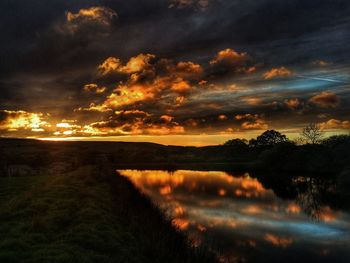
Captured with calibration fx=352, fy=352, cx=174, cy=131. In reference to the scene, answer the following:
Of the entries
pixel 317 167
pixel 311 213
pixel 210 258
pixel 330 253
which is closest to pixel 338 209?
pixel 311 213

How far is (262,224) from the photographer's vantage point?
3225 cm

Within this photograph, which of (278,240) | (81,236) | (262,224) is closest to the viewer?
(81,236)

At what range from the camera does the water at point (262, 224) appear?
23.4 metres

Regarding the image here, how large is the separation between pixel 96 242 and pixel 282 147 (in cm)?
10051

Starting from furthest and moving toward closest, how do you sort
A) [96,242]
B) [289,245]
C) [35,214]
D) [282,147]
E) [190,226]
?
[282,147], [190,226], [289,245], [35,214], [96,242]

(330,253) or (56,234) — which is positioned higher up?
(56,234)

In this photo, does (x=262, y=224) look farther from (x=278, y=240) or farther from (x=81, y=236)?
(x=81, y=236)

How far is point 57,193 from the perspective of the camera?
32.5 meters

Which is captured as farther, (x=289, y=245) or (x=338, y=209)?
(x=338, y=209)

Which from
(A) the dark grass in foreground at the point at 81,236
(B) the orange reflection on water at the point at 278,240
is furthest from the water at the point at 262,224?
(A) the dark grass in foreground at the point at 81,236

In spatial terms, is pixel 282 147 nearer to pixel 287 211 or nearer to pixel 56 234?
pixel 287 211

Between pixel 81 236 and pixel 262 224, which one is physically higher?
pixel 81 236

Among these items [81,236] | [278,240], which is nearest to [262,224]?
[278,240]

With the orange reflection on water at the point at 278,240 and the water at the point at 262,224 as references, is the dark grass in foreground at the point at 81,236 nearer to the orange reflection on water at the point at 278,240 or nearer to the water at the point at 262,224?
the water at the point at 262,224
